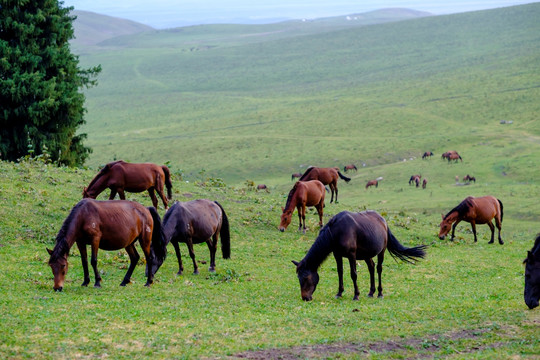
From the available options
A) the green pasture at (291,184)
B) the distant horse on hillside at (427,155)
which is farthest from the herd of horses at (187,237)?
the distant horse on hillside at (427,155)

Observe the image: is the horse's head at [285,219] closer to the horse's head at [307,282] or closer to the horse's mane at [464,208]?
the horse's mane at [464,208]

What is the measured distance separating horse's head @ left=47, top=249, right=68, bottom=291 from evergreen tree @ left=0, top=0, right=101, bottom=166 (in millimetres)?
16720

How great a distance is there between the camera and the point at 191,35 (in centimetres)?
19812

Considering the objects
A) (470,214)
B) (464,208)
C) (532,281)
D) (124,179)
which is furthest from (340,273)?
(470,214)

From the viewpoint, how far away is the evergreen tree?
2814 cm

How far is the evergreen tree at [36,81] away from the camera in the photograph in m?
28.1

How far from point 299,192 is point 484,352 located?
37.0 ft

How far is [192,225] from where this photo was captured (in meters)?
14.9

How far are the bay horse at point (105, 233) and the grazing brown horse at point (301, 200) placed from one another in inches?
279

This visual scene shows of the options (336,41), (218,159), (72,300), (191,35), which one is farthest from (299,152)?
(191,35)

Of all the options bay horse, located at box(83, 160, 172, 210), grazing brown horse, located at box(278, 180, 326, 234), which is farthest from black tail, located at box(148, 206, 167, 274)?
grazing brown horse, located at box(278, 180, 326, 234)

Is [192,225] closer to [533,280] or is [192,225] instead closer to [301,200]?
[301,200]

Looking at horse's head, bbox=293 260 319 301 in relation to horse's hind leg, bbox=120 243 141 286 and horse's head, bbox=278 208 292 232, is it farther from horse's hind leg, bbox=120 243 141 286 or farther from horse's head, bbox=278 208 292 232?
horse's head, bbox=278 208 292 232

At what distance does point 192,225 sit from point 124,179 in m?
4.04
